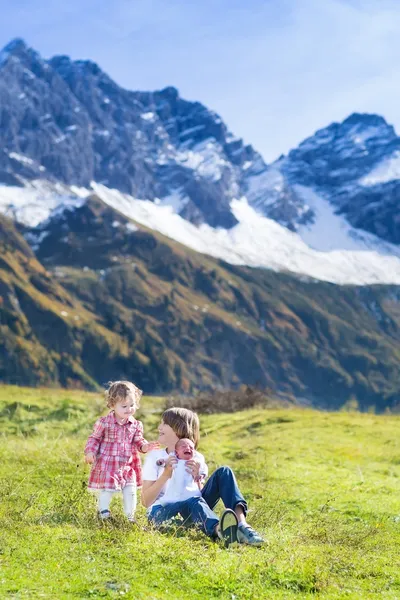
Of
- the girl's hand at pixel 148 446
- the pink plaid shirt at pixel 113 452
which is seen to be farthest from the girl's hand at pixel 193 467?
the pink plaid shirt at pixel 113 452

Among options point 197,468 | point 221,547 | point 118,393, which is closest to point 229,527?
point 221,547

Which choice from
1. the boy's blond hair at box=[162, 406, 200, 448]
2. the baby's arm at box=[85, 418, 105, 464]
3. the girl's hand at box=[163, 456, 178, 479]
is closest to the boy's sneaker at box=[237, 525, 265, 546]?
the girl's hand at box=[163, 456, 178, 479]

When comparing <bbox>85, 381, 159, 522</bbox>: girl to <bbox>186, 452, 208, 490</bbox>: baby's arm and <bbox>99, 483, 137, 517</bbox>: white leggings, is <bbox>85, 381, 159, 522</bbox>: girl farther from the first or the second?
<bbox>186, 452, 208, 490</bbox>: baby's arm

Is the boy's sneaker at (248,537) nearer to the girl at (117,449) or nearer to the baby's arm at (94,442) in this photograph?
the girl at (117,449)

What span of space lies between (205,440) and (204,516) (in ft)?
44.6

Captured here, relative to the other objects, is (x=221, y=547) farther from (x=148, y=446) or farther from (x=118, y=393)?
(x=118, y=393)

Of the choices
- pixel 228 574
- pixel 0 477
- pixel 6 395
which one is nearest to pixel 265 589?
pixel 228 574

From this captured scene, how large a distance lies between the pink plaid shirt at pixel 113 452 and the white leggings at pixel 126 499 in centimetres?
9

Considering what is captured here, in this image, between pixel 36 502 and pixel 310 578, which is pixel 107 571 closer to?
pixel 310 578

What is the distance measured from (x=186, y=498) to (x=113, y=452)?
→ 1557mm

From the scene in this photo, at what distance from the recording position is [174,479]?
12.1 m

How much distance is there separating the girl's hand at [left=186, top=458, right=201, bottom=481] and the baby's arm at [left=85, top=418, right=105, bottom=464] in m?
1.68

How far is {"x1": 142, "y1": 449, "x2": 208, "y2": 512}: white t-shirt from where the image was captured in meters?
12.0

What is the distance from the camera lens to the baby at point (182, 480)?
471 inches
